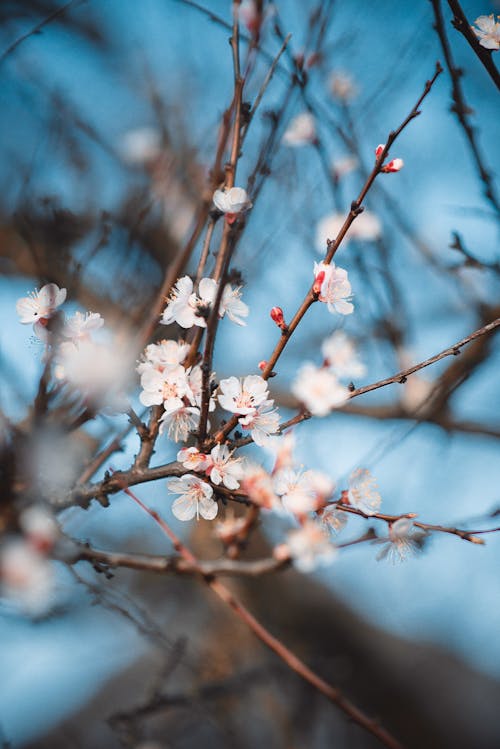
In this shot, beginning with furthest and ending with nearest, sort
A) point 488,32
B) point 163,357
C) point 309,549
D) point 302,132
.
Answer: point 302,132 → point 488,32 → point 163,357 → point 309,549

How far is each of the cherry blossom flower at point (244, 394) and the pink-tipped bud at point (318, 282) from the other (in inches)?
7.0

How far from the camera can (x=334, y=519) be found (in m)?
0.91

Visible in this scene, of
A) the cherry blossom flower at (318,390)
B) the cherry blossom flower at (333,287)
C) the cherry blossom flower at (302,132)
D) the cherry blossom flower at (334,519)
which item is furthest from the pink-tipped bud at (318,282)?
the cherry blossom flower at (302,132)

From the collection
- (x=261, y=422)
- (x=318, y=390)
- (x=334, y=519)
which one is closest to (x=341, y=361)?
(x=318, y=390)

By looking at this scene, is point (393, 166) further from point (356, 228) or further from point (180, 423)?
point (356, 228)

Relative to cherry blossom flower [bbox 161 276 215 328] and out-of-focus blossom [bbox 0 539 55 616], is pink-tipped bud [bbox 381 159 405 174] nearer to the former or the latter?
cherry blossom flower [bbox 161 276 215 328]

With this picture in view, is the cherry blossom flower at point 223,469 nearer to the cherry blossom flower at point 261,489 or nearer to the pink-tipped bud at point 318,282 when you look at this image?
the cherry blossom flower at point 261,489

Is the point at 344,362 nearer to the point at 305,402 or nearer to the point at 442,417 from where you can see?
the point at 305,402

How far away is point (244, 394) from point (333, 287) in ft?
0.82

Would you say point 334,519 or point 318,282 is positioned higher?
point 318,282

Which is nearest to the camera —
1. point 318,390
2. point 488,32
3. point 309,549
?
point 309,549

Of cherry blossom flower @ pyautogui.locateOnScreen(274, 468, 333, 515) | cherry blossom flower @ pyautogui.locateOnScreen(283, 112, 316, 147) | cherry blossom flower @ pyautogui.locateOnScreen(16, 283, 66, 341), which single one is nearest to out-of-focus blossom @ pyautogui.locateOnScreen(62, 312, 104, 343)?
cherry blossom flower @ pyautogui.locateOnScreen(16, 283, 66, 341)

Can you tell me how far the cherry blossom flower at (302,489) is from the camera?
28.7 inches

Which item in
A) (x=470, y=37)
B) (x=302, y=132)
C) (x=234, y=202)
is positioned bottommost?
(x=234, y=202)
